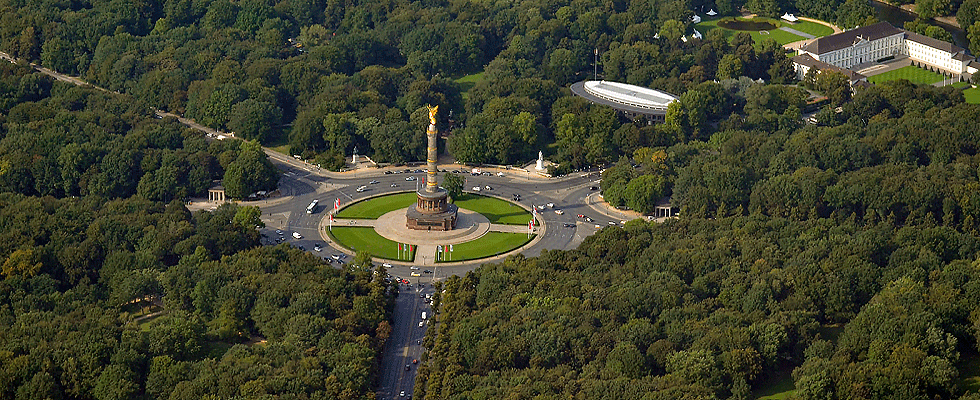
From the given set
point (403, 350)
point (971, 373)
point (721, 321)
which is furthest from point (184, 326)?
point (971, 373)

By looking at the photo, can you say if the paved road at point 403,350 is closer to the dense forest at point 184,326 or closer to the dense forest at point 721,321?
the dense forest at point 721,321

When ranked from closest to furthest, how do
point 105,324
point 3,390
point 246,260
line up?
point 3,390 < point 105,324 < point 246,260

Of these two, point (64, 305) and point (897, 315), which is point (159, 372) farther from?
point (897, 315)

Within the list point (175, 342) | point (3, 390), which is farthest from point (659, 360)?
point (3, 390)

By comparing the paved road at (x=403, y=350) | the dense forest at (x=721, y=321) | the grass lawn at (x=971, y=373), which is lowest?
the paved road at (x=403, y=350)

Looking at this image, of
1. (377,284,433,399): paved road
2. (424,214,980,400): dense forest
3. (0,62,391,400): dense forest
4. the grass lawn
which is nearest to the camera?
(424,214,980,400): dense forest

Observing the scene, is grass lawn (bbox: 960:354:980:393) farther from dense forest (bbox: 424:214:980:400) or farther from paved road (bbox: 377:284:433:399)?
paved road (bbox: 377:284:433:399)

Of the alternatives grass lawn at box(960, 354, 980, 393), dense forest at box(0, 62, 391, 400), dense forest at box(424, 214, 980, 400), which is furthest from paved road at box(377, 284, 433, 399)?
grass lawn at box(960, 354, 980, 393)

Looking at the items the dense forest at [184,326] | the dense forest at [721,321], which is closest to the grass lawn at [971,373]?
the dense forest at [721,321]
